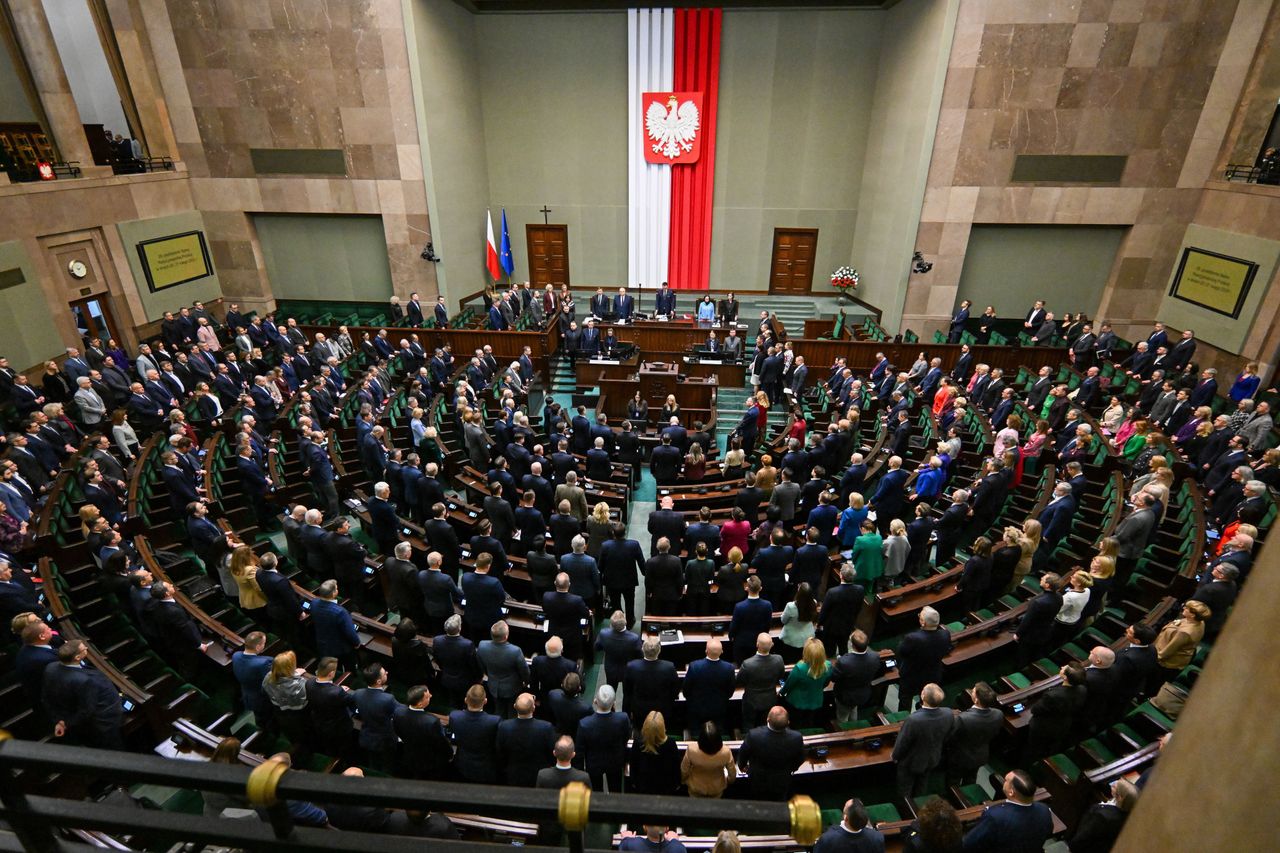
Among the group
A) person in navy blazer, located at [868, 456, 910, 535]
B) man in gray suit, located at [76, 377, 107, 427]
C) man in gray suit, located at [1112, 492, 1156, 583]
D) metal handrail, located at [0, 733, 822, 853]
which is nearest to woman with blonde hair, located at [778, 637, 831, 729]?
person in navy blazer, located at [868, 456, 910, 535]

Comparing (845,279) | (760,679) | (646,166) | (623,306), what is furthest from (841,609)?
(646,166)

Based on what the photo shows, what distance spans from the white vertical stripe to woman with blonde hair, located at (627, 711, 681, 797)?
16.5 m

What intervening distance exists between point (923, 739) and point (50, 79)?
60.2 ft

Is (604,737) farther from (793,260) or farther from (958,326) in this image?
(793,260)

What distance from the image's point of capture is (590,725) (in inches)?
164

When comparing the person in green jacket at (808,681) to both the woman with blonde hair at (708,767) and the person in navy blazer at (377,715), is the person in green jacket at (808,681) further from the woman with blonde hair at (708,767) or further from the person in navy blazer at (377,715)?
the person in navy blazer at (377,715)

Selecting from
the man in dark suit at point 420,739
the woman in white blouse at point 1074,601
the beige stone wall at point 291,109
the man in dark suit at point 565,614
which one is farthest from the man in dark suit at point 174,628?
the beige stone wall at point 291,109

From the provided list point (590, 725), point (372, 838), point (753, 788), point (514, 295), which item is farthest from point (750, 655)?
point (514, 295)

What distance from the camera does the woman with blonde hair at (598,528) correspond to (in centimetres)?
674

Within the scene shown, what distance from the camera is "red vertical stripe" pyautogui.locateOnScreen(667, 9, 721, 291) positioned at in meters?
16.9

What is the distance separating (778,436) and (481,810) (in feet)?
31.9

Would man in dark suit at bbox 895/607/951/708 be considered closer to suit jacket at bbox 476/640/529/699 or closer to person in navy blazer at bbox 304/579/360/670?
suit jacket at bbox 476/640/529/699

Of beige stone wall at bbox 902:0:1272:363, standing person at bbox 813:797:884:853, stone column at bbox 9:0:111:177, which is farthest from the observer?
beige stone wall at bbox 902:0:1272:363

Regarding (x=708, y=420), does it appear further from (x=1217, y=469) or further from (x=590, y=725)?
(x=590, y=725)
